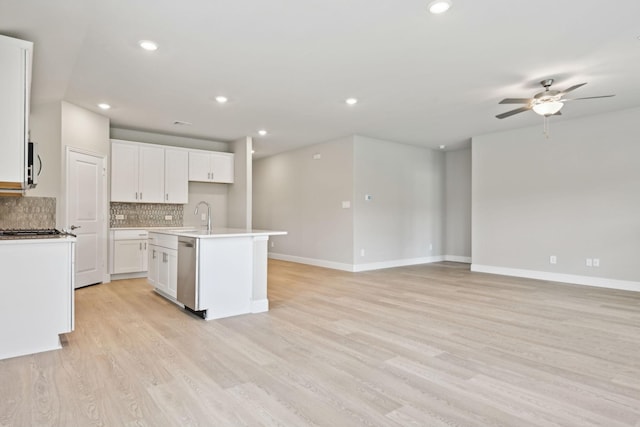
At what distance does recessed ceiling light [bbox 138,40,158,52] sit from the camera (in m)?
3.28

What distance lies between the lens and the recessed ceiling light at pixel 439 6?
2650 mm

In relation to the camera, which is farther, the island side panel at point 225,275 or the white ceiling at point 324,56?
the island side panel at point 225,275

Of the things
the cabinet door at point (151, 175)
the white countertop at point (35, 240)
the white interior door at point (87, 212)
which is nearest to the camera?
the white countertop at point (35, 240)

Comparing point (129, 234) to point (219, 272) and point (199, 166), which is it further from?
point (219, 272)

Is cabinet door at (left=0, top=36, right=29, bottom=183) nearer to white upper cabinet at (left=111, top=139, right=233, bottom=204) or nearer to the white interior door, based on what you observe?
the white interior door

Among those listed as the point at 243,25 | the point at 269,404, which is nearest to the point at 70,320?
the point at 269,404

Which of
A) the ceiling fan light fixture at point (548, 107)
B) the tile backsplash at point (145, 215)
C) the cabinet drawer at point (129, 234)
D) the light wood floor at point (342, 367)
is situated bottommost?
the light wood floor at point (342, 367)

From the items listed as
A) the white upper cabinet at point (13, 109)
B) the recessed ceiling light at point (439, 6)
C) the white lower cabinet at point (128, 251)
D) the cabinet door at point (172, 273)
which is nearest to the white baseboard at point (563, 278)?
the recessed ceiling light at point (439, 6)

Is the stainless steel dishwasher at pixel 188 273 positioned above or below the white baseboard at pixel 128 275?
above

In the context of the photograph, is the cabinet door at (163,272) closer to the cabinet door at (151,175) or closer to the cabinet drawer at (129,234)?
the cabinet drawer at (129,234)

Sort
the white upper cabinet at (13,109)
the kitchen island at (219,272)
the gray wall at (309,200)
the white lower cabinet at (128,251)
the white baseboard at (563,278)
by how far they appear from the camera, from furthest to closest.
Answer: the gray wall at (309,200)
the white lower cabinet at (128,251)
the white baseboard at (563,278)
the kitchen island at (219,272)
the white upper cabinet at (13,109)

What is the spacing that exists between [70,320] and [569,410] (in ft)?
11.7

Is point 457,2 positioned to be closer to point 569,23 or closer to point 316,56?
point 569,23

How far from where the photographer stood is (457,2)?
2.67m
